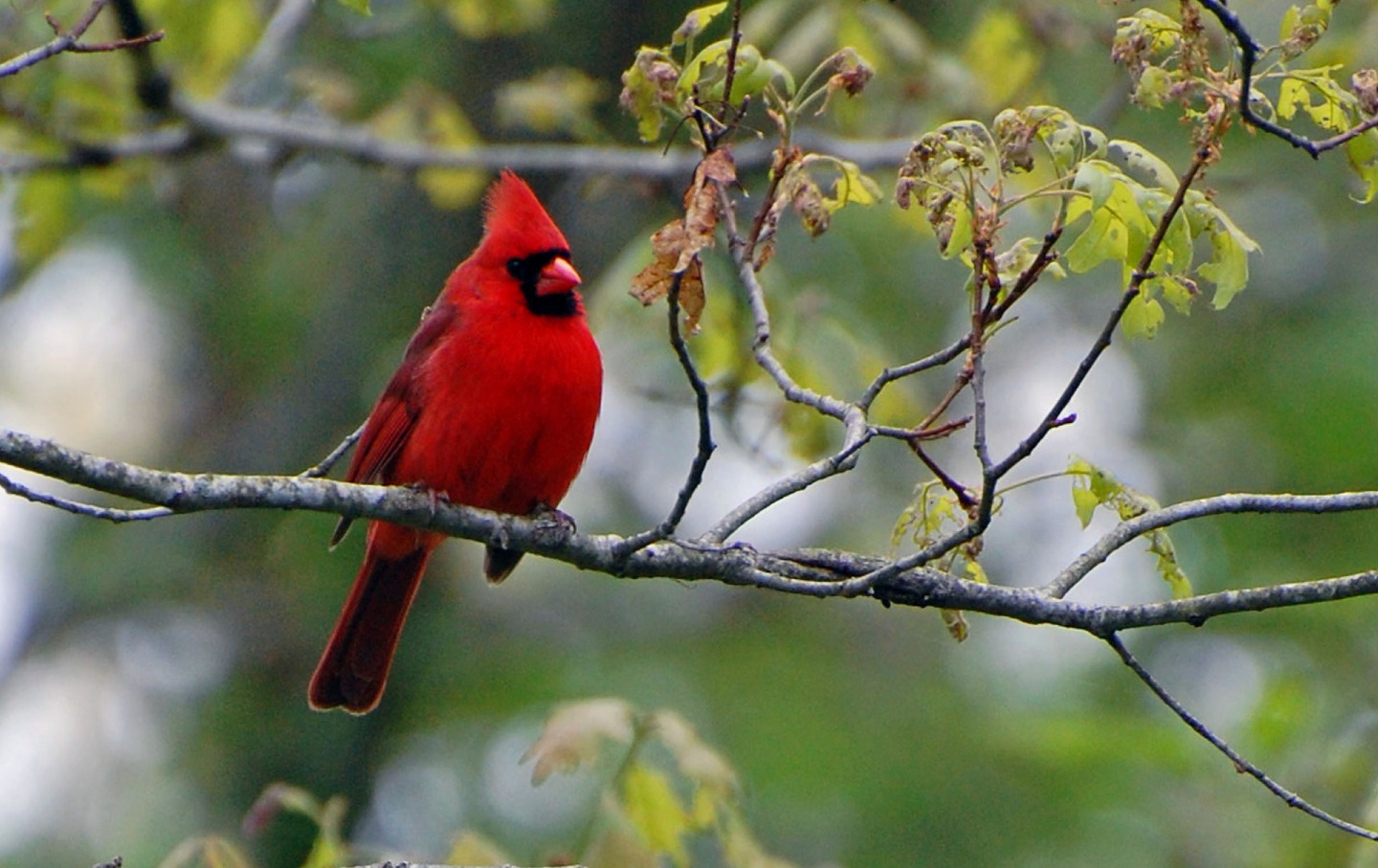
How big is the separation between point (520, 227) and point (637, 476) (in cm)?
467

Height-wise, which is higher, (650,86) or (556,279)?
(650,86)

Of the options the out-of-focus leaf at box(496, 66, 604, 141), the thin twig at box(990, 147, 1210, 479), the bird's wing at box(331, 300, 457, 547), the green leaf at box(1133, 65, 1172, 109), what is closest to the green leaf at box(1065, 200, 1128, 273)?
the thin twig at box(990, 147, 1210, 479)

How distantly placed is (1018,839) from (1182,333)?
323 cm

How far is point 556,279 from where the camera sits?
13.3 feet

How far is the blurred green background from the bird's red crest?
49cm

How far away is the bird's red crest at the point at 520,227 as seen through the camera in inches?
165

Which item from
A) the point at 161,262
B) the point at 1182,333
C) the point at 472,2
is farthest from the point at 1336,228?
the point at 161,262

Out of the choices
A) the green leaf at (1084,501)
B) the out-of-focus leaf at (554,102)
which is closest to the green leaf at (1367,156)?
the green leaf at (1084,501)

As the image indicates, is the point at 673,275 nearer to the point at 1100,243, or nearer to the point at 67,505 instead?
the point at 1100,243

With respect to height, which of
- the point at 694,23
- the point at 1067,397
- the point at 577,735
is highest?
the point at 694,23

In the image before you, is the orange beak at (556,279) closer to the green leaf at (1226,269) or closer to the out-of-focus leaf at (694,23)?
the out-of-focus leaf at (694,23)

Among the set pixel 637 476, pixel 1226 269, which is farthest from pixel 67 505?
pixel 637 476

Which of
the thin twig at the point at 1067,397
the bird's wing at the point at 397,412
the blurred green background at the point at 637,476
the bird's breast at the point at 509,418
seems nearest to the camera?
the thin twig at the point at 1067,397

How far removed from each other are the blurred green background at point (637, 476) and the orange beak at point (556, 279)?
53 centimetres
